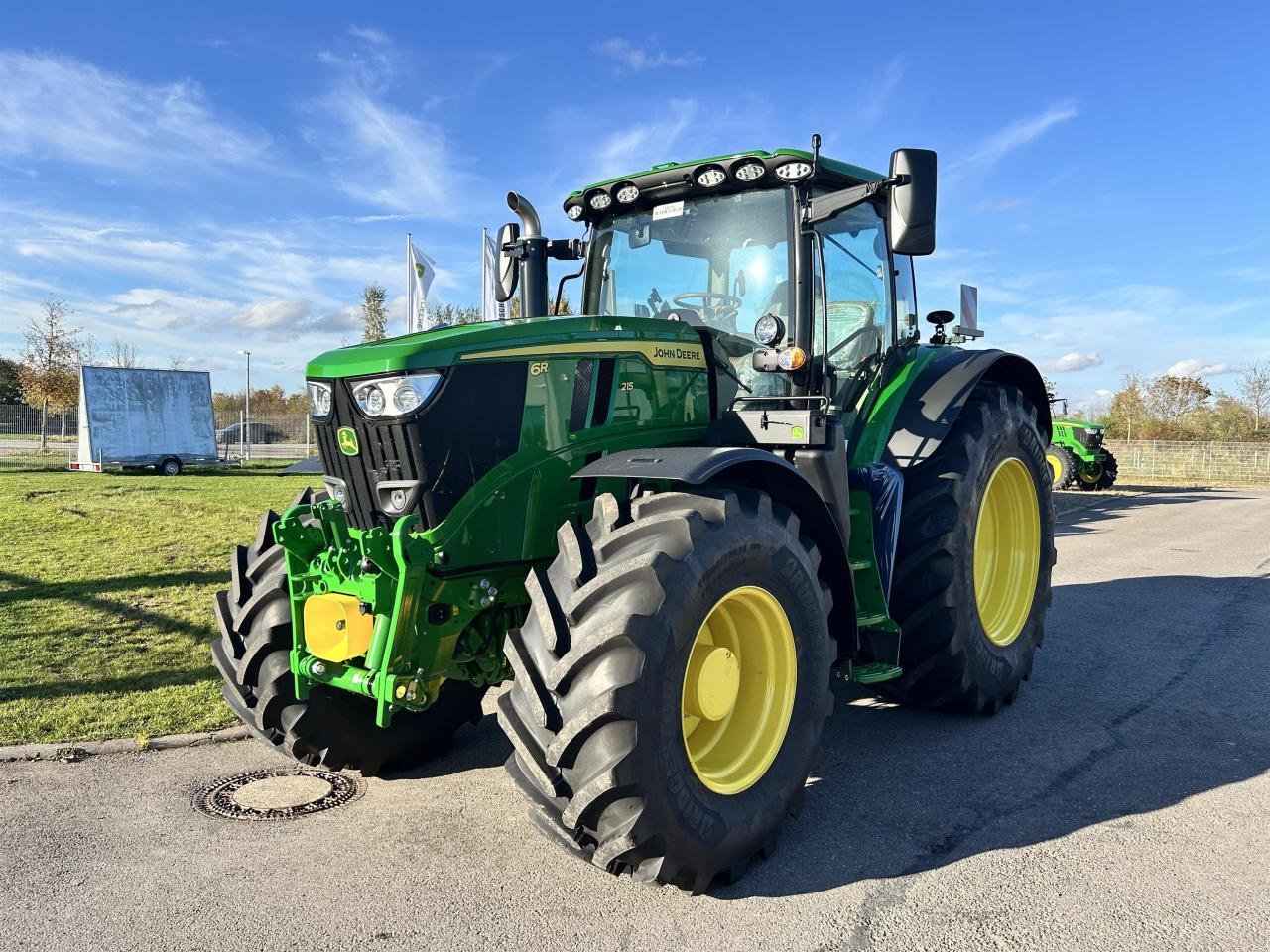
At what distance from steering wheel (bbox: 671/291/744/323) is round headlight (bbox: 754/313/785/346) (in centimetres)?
31

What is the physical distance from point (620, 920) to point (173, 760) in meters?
2.53

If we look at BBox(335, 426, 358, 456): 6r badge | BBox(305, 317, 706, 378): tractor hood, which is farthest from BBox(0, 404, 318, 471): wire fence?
BBox(305, 317, 706, 378): tractor hood

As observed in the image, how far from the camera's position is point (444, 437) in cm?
337

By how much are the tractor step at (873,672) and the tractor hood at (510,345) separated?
1567 mm

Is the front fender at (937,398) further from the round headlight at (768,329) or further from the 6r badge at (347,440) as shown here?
the 6r badge at (347,440)

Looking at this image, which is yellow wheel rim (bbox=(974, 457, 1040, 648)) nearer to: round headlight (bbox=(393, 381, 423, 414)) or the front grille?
the front grille

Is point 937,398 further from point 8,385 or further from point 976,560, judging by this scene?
point 8,385

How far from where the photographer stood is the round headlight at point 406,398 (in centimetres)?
334

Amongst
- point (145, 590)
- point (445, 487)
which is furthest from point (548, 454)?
point (145, 590)

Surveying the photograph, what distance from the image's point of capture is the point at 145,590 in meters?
8.07

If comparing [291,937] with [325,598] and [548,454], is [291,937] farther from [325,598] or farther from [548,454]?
[548,454]

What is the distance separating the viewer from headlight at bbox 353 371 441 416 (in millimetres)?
3338

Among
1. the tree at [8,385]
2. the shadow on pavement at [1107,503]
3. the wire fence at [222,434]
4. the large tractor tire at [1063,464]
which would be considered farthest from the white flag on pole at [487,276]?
the tree at [8,385]

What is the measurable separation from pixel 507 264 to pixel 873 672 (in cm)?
280
